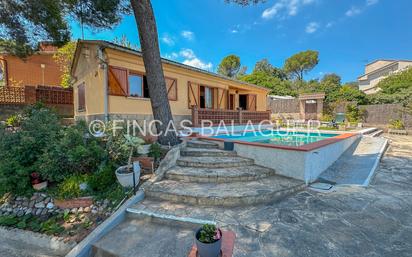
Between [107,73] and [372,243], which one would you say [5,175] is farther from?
[372,243]

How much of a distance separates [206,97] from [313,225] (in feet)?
33.9

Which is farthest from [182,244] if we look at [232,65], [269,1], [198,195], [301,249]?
[232,65]

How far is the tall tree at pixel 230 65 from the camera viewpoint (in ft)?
129

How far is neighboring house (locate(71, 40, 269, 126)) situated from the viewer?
791cm

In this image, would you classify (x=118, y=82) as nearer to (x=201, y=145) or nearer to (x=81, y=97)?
(x=201, y=145)

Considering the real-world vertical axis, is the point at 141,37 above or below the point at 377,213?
above

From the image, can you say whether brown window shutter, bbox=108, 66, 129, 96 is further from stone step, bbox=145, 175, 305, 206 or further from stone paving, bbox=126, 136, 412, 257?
stone paving, bbox=126, 136, 412, 257

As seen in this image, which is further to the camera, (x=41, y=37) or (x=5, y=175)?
(x=41, y=37)

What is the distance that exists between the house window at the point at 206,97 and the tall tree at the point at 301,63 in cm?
3438

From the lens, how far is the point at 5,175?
450cm

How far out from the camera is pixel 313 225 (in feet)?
10.4

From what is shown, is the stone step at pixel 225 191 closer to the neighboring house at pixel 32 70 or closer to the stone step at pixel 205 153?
the stone step at pixel 205 153

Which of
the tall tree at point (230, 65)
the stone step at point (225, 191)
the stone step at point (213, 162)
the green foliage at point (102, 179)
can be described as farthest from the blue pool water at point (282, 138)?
the tall tree at point (230, 65)

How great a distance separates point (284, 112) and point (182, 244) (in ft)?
77.9
